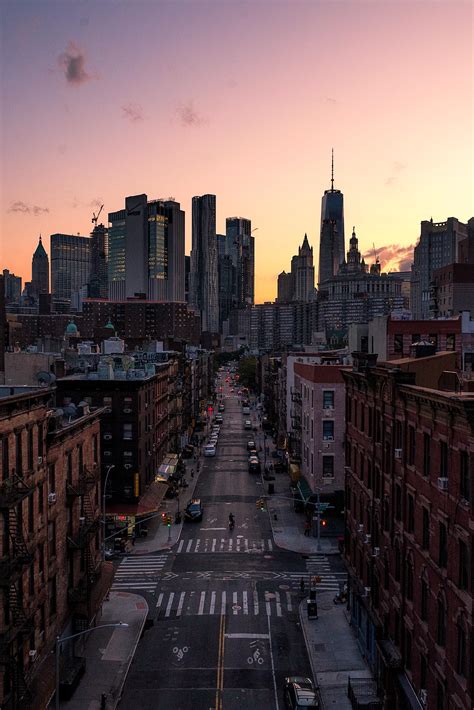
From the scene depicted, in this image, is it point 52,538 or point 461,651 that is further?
point 52,538

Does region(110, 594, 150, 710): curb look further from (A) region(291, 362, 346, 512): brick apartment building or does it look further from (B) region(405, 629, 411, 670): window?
(A) region(291, 362, 346, 512): brick apartment building

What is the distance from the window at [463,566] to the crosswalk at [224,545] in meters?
36.7

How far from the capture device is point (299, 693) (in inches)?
1232

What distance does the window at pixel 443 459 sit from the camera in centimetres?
2477

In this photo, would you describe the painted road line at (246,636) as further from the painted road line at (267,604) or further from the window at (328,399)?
the window at (328,399)

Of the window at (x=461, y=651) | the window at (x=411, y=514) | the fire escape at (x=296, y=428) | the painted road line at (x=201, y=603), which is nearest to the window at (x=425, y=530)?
the window at (x=411, y=514)

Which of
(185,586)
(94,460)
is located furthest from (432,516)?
(185,586)

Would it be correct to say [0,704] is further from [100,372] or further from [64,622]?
[100,372]

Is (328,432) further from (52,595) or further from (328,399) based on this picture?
(52,595)

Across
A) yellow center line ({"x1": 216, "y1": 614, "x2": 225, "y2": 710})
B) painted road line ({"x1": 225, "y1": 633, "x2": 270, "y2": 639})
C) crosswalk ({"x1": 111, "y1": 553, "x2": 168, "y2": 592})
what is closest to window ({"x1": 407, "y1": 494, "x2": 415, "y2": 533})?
yellow center line ({"x1": 216, "y1": 614, "x2": 225, "y2": 710})

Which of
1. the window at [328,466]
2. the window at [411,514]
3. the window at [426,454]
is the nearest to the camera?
the window at [426,454]

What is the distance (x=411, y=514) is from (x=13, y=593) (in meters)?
18.1

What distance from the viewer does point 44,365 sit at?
70.2 meters

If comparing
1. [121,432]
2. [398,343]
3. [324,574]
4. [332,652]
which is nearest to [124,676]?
[332,652]
